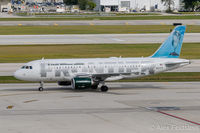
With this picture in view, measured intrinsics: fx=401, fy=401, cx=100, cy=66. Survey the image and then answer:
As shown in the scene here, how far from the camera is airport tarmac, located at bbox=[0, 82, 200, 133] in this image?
27.6 m

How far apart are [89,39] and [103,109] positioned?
60588mm

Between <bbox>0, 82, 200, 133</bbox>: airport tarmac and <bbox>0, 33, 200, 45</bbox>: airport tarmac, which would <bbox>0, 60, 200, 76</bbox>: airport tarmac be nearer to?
<bbox>0, 82, 200, 133</bbox>: airport tarmac

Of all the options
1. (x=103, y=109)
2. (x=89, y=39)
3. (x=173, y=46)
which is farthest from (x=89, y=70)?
(x=89, y=39)

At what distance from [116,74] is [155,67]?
4.55 metres

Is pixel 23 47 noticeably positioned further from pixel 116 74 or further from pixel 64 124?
pixel 64 124

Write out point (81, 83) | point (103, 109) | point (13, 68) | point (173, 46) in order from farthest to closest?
point (13, 68)
point (173, 46)
point (81, 83)
point (103, 109)

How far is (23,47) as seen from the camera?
82000 mm

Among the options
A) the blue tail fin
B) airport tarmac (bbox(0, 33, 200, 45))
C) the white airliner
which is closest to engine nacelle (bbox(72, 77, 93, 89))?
the white airliner

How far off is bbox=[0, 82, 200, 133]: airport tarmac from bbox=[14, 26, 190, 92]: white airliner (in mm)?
1351

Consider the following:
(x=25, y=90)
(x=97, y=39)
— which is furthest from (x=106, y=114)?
(x=97, y=39)

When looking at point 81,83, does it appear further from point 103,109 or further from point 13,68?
point 13,68

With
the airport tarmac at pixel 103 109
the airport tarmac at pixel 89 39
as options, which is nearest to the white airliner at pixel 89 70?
the airport tarmac at pixel 103 109

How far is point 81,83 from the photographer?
40719mm

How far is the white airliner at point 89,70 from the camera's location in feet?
137
